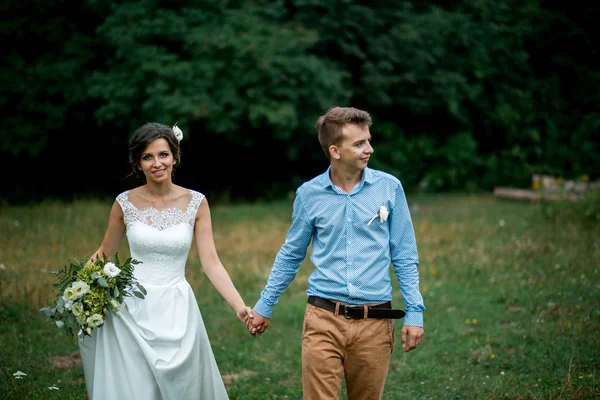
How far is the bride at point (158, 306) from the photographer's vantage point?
14.4 feet

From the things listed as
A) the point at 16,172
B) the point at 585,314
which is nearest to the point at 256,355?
the point at 585,314

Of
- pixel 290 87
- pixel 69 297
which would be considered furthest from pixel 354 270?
pixel 290 87

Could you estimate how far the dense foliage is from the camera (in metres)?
15.8

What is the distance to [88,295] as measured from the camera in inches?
168

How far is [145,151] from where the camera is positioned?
4711 mm

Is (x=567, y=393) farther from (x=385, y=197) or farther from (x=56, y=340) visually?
(x=56, y=340)

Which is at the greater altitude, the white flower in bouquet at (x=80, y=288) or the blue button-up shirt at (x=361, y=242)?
the blue button-up shirt at (x=361, y=242)

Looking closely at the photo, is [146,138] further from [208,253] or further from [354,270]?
[354,270]

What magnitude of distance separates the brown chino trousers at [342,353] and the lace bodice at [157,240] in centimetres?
110

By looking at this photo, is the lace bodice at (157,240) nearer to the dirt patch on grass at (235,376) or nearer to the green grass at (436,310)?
the green grass at (436,310)

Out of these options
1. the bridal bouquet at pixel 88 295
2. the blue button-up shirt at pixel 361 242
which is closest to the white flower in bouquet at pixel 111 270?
the bridal bouquet at pixel 88 295

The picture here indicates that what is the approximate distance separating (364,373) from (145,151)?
6.66 feet

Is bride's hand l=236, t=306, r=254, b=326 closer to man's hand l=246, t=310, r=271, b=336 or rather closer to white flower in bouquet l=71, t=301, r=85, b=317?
man's hand l=246, t=310, r=271, b=336

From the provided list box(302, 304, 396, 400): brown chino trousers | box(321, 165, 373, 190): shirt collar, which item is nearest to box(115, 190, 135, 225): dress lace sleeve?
box(321, 165, 373, 190): shirt collar
